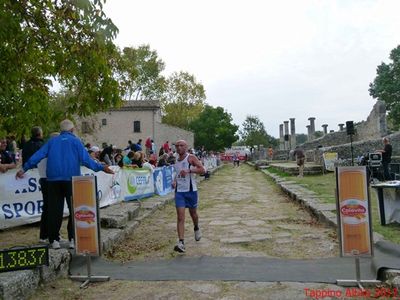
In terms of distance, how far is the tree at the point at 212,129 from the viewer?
62.7m

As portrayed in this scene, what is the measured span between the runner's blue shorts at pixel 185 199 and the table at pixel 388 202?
3.08m

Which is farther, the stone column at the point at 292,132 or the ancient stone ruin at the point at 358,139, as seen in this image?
the stone column at the point at 292,132

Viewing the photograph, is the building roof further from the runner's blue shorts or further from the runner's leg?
the runner's leg

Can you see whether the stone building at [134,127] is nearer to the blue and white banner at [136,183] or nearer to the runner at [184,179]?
the blue and white banner at [136,183]

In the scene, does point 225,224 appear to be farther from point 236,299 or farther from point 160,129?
point 160,129

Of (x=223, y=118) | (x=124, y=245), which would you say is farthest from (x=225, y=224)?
(x=223, y=118)

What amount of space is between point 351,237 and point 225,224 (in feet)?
13.7

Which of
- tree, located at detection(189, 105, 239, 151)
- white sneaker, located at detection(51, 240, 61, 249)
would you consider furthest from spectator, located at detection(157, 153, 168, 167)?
tree, located at detection(189, 105, 239, 151)

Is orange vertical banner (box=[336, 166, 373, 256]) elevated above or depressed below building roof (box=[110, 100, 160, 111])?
below

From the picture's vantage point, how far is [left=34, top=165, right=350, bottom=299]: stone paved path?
4488 mm

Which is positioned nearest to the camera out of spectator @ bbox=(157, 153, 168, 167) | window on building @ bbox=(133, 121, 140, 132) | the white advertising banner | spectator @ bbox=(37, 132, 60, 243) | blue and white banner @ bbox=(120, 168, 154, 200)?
spectator @ bbox=(37, 132, 60, 243)

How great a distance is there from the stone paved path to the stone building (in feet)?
137

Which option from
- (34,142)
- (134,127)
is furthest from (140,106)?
(34,142)

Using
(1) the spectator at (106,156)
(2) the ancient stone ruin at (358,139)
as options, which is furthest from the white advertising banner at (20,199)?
(2) the ancient stone ruin at (358,139)
